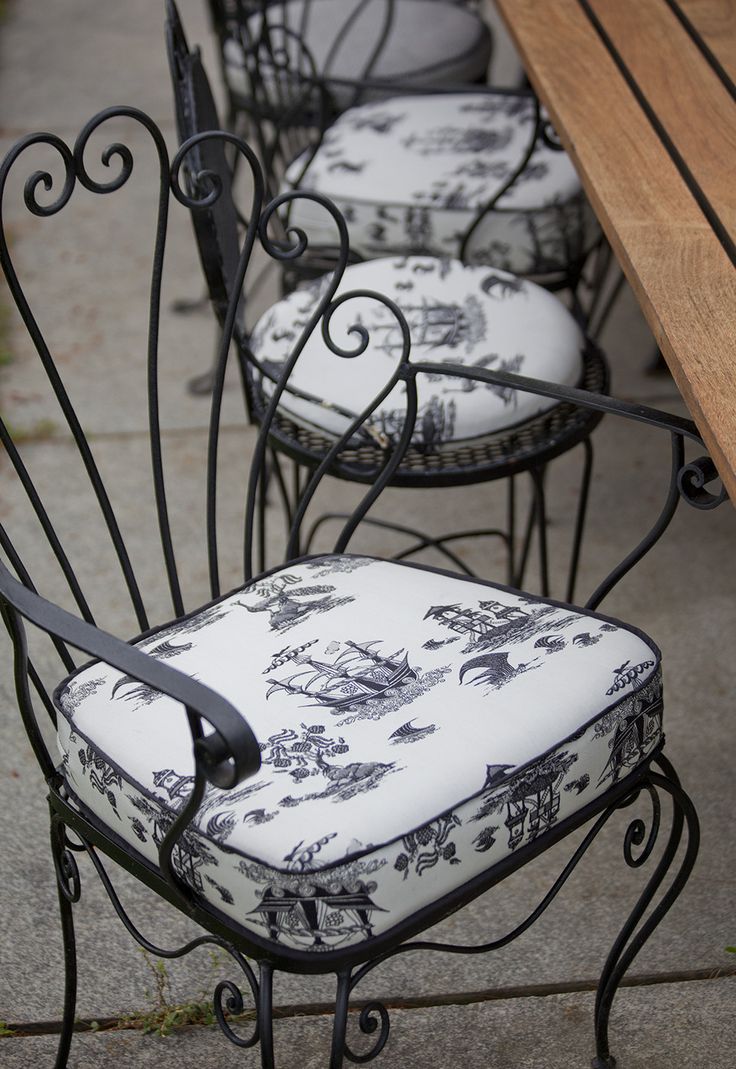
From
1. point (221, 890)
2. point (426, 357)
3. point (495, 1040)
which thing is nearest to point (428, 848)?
point (221, 890)

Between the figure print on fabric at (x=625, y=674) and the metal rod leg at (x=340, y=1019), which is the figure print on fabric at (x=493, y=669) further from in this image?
the metal rod leg at (x=340, y=1019)

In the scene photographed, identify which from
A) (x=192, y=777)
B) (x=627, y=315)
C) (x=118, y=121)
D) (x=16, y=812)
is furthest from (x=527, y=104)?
(x=118, y=121)

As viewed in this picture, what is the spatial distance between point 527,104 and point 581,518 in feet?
3.06

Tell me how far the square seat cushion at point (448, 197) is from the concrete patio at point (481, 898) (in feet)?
1.94

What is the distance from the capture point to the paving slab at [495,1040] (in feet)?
4.90

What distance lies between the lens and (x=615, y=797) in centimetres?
122

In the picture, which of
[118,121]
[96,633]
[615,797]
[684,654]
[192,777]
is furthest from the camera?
[118,121]

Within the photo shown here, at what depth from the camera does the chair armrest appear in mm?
925

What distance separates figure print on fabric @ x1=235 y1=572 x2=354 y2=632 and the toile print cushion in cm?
34

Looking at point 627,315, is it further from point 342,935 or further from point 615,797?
point 342,935

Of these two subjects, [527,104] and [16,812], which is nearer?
[16,812]

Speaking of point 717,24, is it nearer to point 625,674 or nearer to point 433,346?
point 433,346

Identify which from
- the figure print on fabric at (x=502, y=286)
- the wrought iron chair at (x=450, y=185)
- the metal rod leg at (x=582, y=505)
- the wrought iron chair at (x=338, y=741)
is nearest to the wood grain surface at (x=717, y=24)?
the wrought iron chair at (x=450, y=185)

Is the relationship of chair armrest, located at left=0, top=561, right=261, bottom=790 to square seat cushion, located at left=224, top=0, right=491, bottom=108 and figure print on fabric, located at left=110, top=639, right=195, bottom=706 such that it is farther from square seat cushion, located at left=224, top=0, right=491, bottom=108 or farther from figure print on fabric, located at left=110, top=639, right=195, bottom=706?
square seat cushion, located at left=224, top=0, right=491, bottom=108
